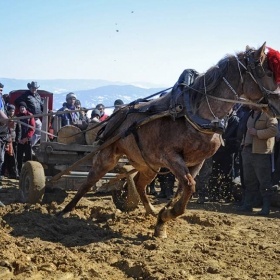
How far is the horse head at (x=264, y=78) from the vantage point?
6.41m

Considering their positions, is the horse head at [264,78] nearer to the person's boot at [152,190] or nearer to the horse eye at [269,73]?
the horse eye at [269,73]

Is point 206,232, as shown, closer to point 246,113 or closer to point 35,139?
point 246,113

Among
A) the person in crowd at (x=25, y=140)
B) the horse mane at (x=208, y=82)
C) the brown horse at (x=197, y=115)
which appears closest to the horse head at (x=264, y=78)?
the brown horse at (x=197, y=115)

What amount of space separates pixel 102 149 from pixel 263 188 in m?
3.28

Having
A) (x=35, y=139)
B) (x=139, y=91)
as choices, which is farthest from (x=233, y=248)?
(x=139, y=91)

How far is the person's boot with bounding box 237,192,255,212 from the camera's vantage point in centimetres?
987

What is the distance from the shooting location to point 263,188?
378 inches

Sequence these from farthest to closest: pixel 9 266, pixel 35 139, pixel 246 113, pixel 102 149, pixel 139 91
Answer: pixel 139 91, pixel 35 139, pixel 246 113, pixel 102 149, pixel 9 266

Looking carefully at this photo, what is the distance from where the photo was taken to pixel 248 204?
993 centimetres

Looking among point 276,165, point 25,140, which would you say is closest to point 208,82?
point 276,165

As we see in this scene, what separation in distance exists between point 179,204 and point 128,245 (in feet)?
2.51

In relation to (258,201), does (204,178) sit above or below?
above

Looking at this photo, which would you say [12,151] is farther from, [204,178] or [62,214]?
[62,214]

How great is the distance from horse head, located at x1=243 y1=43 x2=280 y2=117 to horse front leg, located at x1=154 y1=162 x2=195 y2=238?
119 cm
